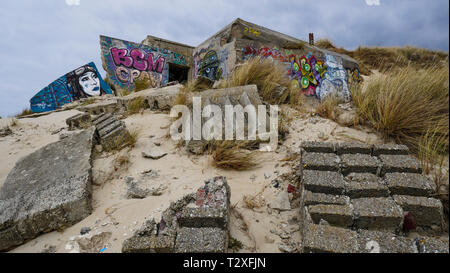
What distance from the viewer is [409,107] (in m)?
2.50

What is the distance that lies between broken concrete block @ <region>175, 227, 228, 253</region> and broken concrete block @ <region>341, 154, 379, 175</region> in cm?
113

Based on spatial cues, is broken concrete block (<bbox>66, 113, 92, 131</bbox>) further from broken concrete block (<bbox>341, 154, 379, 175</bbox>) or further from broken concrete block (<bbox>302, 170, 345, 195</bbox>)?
broken concrete block (<bbox>341, 154, 379, 175</bbox>)

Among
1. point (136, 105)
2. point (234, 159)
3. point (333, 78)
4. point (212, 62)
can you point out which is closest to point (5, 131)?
point (136, 105)

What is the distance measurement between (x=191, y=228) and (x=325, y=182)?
101 centimetres

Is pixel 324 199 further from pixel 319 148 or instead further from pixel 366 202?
pixel 319 148

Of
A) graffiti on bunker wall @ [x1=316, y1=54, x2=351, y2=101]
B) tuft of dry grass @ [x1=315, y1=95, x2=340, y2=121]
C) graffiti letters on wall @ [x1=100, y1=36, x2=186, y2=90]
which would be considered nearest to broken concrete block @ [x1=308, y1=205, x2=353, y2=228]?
tuft of dry grass @ [x1=315, y1=95, x2=340, y2=121]

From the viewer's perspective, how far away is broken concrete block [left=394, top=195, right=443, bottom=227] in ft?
4.41

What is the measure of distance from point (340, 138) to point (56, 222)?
298 centimetres

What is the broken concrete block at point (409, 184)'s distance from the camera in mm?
1469

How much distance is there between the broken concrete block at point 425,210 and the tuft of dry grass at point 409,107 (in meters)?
1.22

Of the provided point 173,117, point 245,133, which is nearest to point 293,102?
point 245,133

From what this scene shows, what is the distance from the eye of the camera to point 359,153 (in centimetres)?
189

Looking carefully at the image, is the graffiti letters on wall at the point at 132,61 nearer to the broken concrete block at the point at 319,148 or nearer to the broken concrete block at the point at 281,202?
the broken concrete block at the point at 319,148
